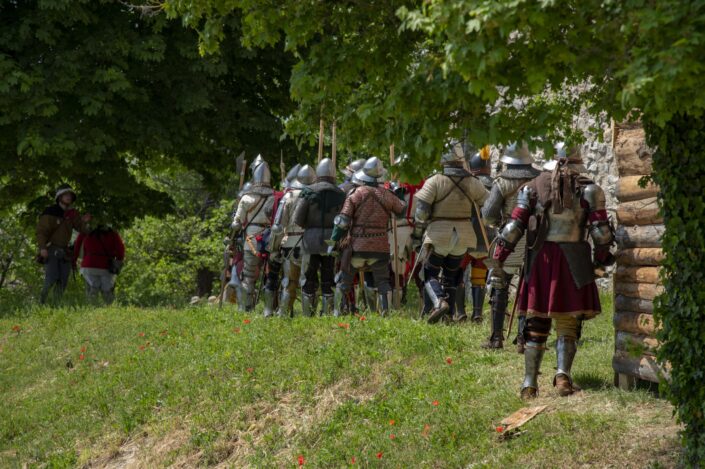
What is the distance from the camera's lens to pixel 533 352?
8.48 meters

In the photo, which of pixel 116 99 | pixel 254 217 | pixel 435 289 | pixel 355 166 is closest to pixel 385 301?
pixel 435 289

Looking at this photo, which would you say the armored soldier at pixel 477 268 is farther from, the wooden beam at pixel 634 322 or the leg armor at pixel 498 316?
the wooden beam at pixel 634 322

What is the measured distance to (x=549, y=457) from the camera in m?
7.36

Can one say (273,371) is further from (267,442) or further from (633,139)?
(633,139)

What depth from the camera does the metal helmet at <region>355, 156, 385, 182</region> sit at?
1305 centimetres

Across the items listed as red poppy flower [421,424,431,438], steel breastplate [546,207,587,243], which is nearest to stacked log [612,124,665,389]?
steel breastplate [546,207,587,243]

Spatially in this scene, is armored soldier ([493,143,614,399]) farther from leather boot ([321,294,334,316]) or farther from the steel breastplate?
leather boot ([321,294,334,316])

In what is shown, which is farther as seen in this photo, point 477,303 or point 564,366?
point 477,303

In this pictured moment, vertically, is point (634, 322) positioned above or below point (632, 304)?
below

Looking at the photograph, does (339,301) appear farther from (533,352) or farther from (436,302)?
(533,352)

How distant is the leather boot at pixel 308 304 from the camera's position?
548 inches

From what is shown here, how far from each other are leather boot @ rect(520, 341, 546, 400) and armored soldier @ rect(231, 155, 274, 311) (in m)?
7.57

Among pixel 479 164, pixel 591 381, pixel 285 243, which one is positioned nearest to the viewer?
pixel 591 381

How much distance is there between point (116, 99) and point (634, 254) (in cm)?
1062
